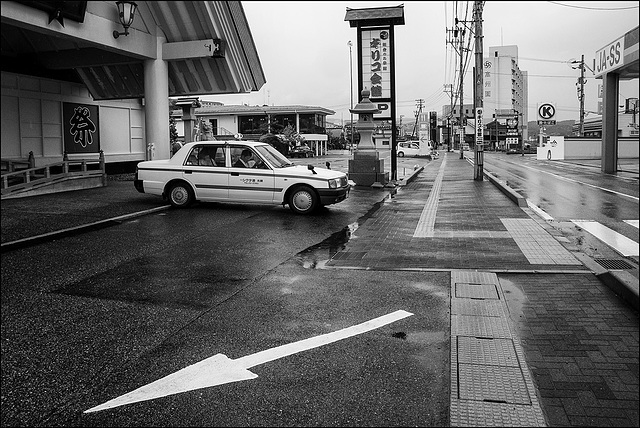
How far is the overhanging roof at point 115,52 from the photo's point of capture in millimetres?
12164

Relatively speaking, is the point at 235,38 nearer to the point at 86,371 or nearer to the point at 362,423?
the point at 86,371

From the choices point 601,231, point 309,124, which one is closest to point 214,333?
point 601,231

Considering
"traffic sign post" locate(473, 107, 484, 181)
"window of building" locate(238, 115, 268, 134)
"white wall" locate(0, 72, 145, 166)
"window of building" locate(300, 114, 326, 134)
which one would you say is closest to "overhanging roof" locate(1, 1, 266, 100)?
"white wall" locate(0, 72, 145, 166)

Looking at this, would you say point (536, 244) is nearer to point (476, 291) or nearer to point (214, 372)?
point (476, 291)

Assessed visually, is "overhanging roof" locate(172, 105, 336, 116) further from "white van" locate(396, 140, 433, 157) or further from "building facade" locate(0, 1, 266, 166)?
"building facade" locate(0, 1, 266, 166)

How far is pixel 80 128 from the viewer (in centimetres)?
2044

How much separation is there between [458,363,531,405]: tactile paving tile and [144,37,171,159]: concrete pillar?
44.8 ft

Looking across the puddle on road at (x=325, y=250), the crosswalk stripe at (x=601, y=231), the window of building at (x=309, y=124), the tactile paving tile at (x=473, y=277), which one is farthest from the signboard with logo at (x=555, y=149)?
the tactile paving tile at (x=473, y=277)

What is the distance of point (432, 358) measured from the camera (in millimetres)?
4340

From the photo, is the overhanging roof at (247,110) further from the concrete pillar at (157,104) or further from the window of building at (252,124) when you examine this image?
the concrete pillar at (157,104)

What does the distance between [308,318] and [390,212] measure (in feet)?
25.4

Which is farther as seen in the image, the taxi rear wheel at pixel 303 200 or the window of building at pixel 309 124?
the window of building at pixel 309 124

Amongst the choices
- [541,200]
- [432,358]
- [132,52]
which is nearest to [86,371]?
[432,358]

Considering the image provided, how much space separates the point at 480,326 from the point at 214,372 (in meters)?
2.24
